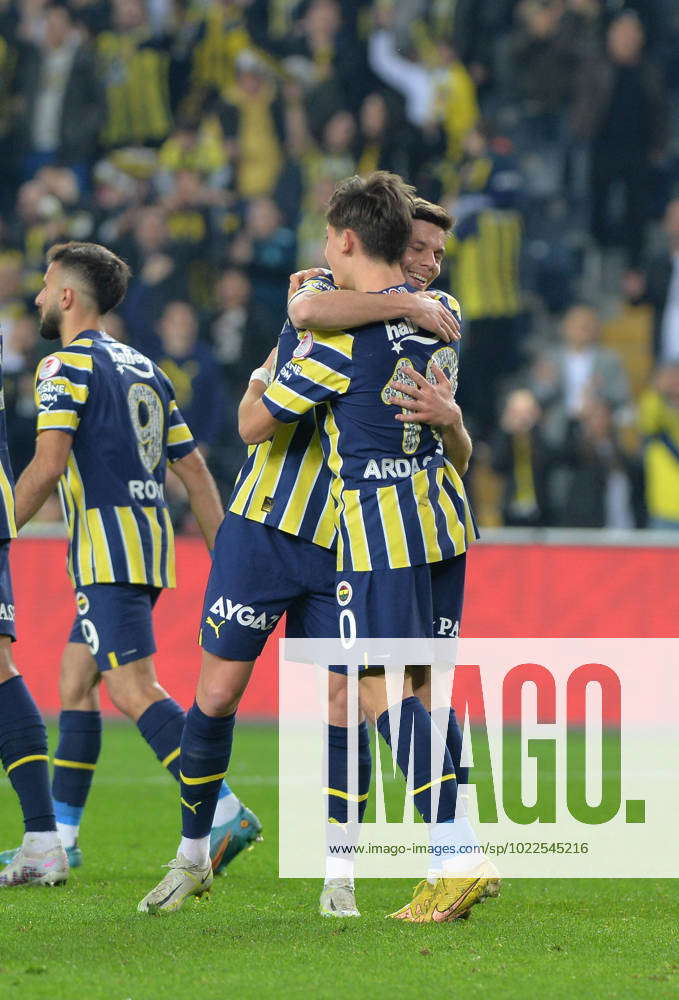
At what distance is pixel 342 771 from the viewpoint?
181 inches

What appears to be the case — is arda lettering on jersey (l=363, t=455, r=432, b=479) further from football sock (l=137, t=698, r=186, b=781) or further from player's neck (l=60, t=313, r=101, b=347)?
player's neck (l=60, t=313, r=101, b=347)

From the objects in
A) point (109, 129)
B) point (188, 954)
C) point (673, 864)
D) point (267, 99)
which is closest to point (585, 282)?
point (267, 99)

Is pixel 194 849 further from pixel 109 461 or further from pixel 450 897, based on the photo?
pixel 109 461

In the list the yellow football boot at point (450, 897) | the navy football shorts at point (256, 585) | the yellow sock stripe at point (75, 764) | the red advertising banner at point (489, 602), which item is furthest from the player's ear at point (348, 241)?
the red advertising banner at point (489, 602)

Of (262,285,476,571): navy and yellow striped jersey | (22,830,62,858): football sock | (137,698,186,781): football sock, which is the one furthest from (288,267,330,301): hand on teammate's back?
(22,830,62,858): football sock

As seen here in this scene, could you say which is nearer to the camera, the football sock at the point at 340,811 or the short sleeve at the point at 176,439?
the football sock at the point at 340,811

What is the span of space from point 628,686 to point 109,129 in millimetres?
7878

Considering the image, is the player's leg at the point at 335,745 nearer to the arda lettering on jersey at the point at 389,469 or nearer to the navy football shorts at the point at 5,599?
the arda lettering on jersey at the point at 389,469

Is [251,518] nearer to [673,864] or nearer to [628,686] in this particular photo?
[673,864]

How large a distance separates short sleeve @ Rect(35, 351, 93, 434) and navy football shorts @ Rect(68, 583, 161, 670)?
1.90 ft

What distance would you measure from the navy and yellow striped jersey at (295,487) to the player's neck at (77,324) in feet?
4.00

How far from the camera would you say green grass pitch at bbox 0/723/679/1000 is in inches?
143

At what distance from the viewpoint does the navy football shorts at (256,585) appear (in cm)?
457

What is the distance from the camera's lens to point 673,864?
5.69 metres
